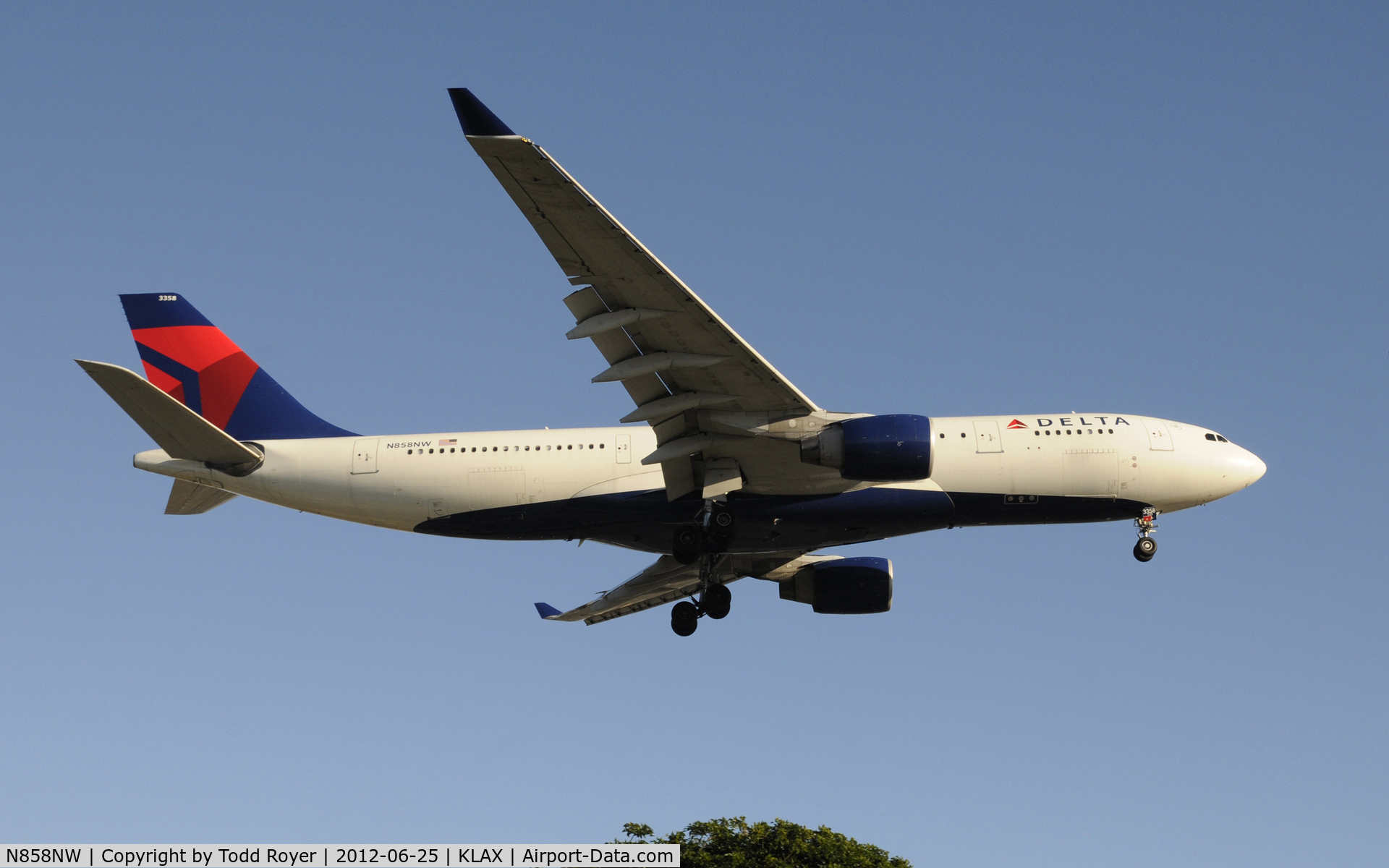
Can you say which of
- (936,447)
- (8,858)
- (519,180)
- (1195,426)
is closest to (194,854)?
(8,858)

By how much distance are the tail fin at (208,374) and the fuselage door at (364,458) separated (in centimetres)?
133

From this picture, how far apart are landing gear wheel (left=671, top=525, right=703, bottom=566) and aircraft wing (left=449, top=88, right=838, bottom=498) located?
936 mm

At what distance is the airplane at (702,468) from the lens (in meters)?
28.3

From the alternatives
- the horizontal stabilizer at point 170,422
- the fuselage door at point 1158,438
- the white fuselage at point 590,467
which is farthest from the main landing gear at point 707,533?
the horizontal stabilizer at point 170,422

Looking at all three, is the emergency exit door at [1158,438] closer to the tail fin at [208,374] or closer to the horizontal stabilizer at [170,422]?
the tail fin at [208,374]

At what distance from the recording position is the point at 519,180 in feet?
73.4

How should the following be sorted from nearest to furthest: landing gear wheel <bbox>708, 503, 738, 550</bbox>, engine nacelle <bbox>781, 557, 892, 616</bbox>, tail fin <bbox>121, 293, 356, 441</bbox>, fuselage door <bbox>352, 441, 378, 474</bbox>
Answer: landing gear wheel <bbox>708, 503, 738, 550</bbox>, fuselage door <bbox>352, 441, 378, 474</bbox>, tail fin <bbox>121, 293, 356, 441</bbox>, engine nacelle <bbox>781, 557, 892, 616</bbox>

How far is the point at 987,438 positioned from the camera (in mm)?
30562

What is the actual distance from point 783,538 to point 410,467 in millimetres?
9273

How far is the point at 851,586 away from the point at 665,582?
5.61 m

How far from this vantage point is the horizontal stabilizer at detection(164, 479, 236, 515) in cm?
3222

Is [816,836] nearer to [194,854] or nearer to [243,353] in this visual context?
[194,854]

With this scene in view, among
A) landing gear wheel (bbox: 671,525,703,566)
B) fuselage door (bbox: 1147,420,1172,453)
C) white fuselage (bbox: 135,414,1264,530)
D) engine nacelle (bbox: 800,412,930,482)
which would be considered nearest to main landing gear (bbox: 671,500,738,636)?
landing gear wheel (bbox: 671,525,703,566)

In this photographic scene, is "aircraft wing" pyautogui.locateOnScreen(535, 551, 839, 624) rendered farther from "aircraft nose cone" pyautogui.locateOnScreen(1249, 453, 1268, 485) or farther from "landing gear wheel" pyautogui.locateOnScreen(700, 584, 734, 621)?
"aircraft nose cone" pyautogui.locateOnScreen(1249, 453, 1268, 485)
